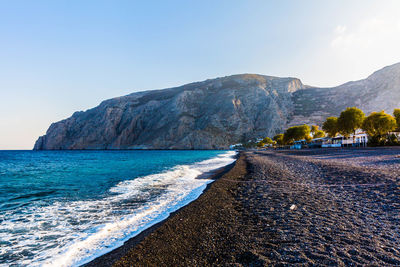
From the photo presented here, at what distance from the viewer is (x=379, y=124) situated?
50.7 metres

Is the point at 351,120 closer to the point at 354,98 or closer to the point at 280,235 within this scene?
the point at 280,235

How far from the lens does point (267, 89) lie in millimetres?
189875

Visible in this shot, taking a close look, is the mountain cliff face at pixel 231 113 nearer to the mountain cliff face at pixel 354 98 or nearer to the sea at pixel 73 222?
the mountain cliff face at pixel 354 98

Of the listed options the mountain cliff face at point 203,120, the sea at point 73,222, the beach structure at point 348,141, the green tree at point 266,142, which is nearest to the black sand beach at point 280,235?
the sea at point 73,222

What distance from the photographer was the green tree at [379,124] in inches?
1941

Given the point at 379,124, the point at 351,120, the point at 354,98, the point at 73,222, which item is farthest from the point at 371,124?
the point at 354,98

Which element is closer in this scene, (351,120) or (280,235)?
(280,235)

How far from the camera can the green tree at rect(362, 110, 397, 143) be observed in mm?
49312

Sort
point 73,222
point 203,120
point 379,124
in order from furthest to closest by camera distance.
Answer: point 203,120, point 379,124, point 73,222

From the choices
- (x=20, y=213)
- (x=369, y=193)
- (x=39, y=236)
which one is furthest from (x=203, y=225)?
(x=20, y=213)

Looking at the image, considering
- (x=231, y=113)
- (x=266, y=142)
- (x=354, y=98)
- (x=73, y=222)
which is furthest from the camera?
(x=231, y=113)

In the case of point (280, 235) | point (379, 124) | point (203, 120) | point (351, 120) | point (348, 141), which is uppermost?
point (203, 120)

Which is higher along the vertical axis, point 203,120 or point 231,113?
point 231,113

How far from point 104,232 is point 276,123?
6666 inches
